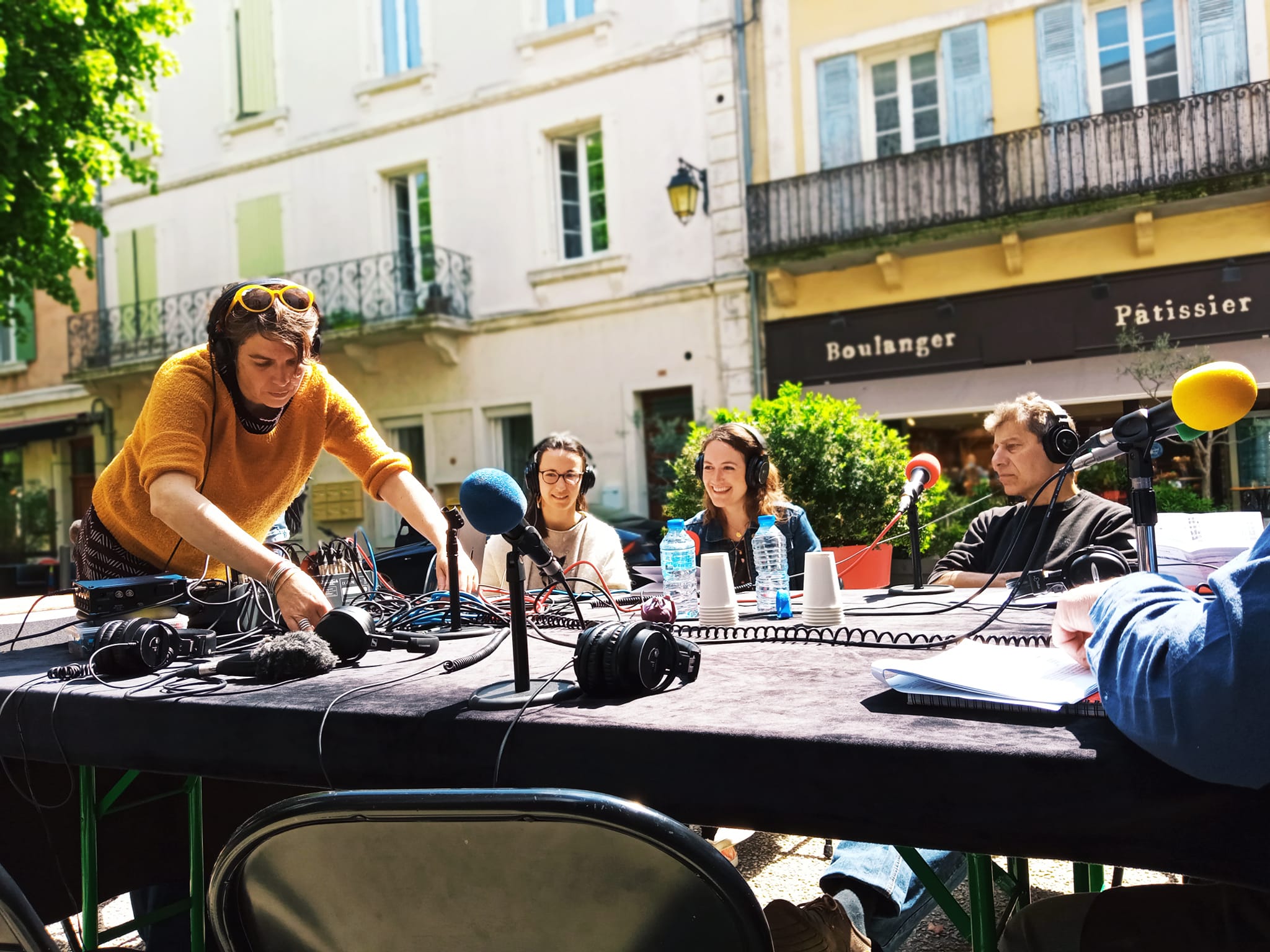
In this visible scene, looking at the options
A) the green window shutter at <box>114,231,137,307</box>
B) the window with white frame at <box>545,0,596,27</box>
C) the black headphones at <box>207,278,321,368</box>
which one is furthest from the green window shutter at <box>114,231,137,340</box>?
the black headphones at <box>207,278,321,368</box>

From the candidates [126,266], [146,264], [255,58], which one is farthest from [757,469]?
[126,266]

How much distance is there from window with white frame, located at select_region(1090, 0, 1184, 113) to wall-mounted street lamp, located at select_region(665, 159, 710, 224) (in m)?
4.61

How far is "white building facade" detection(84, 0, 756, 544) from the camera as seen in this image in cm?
1301

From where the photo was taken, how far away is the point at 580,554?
4.04m

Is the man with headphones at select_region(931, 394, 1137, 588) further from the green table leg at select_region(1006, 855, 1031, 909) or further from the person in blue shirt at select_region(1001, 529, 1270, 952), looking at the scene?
the person in blue shirt at select_region(1001, 529, 1270, 952)

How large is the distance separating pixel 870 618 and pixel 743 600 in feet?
2.33

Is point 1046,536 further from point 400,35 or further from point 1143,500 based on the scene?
point 400,35

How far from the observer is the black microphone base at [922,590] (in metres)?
3.07

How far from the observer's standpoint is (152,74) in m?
10.6

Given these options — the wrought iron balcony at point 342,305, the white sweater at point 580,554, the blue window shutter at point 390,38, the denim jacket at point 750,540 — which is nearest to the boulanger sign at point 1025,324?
the wrought iron balcony at point 342,305

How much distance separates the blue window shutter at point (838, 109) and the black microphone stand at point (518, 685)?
11.7m

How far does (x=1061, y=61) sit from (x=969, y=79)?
3.22 ft

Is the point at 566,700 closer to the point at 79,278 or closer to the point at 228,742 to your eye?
the point at 228,742

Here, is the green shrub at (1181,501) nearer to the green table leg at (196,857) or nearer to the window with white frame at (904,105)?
the window with white frame at (904,105)
